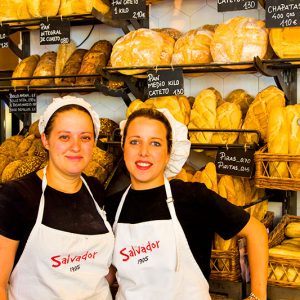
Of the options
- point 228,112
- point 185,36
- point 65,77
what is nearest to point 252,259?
point 228,112

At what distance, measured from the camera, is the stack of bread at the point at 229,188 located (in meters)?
2.19

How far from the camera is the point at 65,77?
2736mm

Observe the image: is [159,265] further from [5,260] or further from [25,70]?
[25,70]

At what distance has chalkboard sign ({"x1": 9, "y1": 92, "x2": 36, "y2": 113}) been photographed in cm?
301

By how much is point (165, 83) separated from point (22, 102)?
1.04 m

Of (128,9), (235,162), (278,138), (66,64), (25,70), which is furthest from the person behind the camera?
(25,70)

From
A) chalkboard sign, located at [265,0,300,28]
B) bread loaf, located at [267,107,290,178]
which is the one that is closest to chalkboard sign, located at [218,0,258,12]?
chalkboard sign, located at [265,0,300,28]

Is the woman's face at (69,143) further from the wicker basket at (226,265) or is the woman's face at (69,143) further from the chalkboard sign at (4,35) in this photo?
the chalkboard sign at (4,35)

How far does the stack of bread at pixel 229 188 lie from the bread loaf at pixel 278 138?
0.24 m

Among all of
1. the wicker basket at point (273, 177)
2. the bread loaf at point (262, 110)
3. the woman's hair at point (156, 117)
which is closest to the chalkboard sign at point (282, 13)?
the bread loaf at point (262, 110)

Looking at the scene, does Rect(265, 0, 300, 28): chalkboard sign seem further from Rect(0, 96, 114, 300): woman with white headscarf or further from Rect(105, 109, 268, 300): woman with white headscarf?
Rect(0, 96, 114, 300): woman with white headscarf

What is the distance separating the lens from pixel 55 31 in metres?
2.80

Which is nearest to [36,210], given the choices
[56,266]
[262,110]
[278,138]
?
[56,266]

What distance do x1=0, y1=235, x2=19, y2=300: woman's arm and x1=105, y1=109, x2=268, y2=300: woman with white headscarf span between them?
1.28 ft
